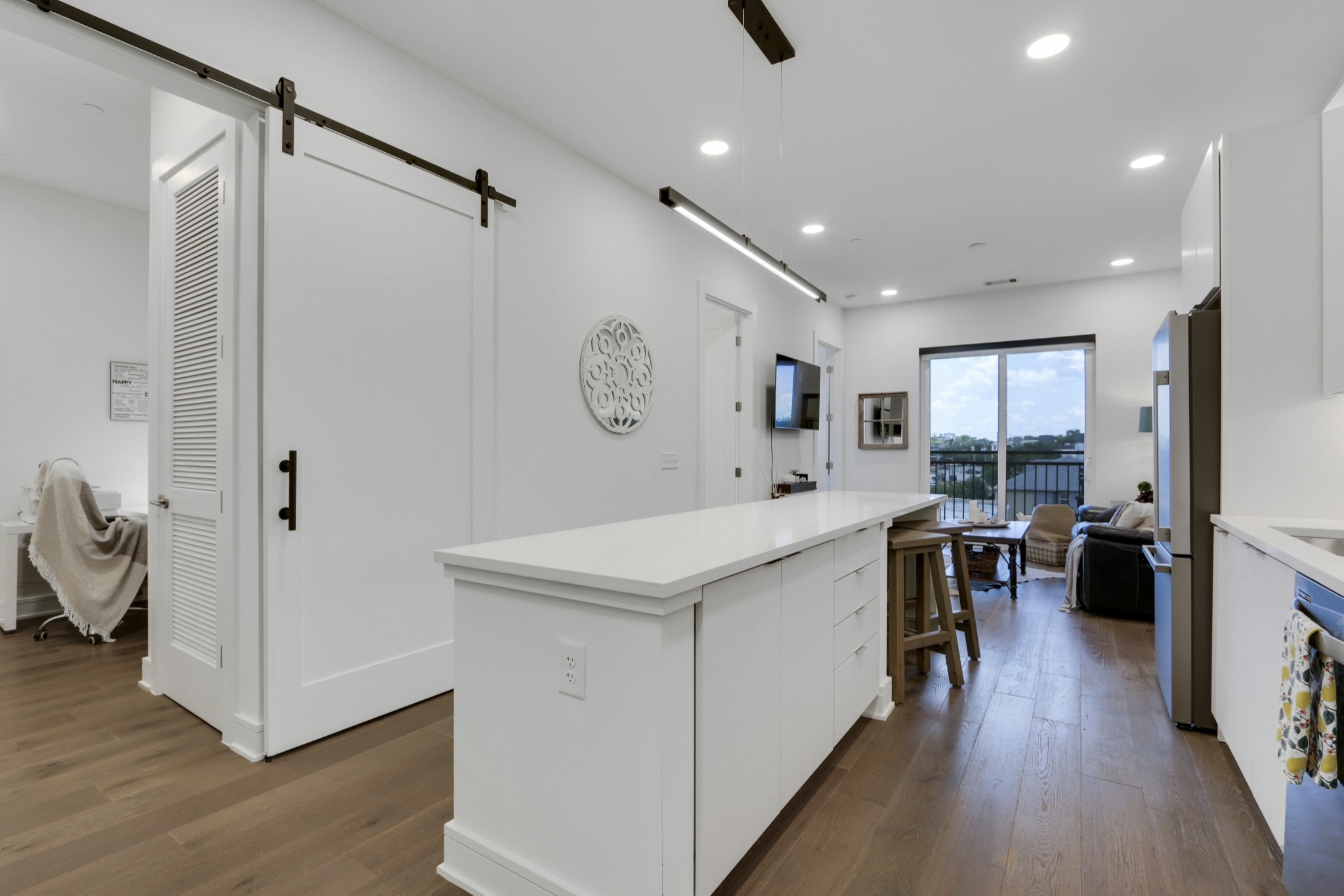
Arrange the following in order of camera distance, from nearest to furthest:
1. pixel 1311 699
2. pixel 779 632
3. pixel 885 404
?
1. pixel 1311 699
2. pixel 779 632
3. pixel 885 404

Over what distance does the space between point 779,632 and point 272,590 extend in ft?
5.82

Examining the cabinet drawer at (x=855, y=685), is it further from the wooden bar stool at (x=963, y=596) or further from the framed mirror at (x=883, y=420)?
the framed mirror at (x=883, y=420)

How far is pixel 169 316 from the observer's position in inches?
107

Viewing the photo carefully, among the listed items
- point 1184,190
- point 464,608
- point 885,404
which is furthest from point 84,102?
point 885,404

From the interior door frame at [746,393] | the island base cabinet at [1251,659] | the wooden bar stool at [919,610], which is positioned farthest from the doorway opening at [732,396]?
the island base cabinet at [1251,659]

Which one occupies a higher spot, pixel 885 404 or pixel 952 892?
pixel 885 404

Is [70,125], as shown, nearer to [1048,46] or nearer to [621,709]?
[621,709]

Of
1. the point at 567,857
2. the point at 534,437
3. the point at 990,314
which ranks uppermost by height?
the point at 990,314

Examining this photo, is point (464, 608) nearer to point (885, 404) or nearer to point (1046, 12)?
point (1046, 12)

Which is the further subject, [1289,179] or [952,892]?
[1289,179]

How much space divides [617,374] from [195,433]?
6.87 feet

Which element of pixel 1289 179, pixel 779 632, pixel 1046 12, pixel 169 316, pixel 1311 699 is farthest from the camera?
pixel 169 316

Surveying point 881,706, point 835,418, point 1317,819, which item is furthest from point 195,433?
point 835,418

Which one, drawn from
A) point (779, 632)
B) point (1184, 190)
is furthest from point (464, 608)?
point (1184, 190)
